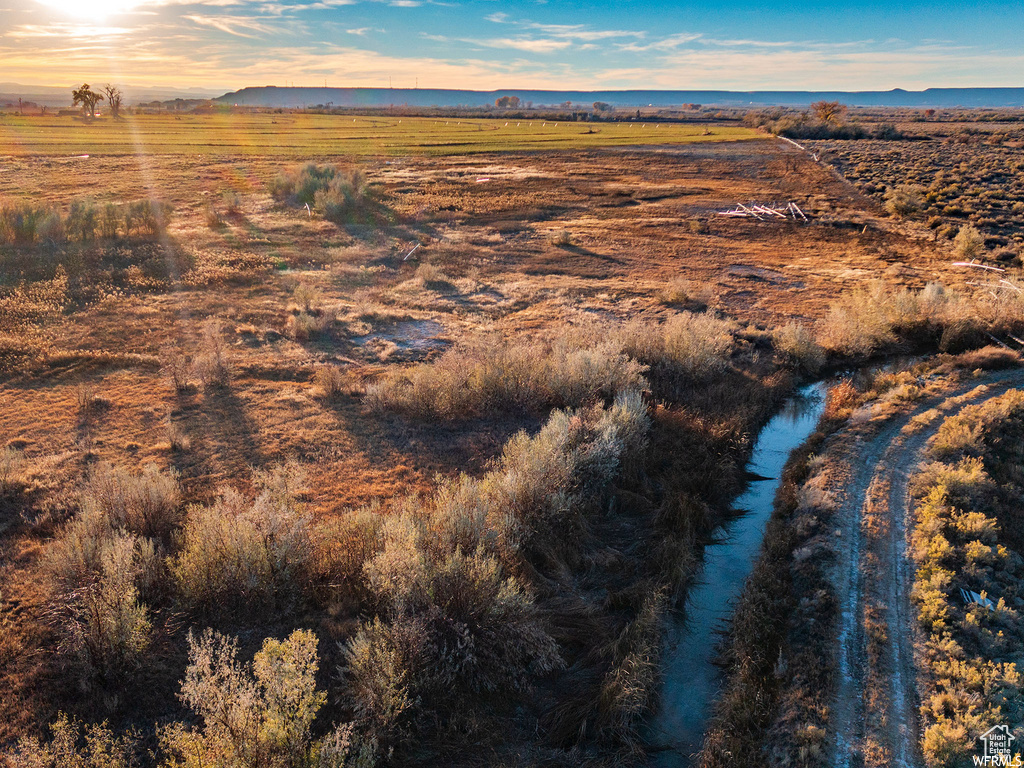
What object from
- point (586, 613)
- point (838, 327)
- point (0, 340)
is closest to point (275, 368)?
point (0, 340)

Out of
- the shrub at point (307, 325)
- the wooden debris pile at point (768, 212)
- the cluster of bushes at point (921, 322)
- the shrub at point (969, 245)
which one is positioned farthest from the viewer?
the wooden debris pile at point (768, 212)

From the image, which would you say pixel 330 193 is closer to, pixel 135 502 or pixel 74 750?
pixel 135 502

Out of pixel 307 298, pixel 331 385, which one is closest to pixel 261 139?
pixel 307 298

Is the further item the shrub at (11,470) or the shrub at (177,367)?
the shrub at (177,367)

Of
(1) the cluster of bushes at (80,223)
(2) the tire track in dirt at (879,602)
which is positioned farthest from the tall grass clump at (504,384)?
(1) the cluster of bushes at (80,223)

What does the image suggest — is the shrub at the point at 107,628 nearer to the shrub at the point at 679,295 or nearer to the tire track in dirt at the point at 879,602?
the tire track in dirt at the point at 879,602
